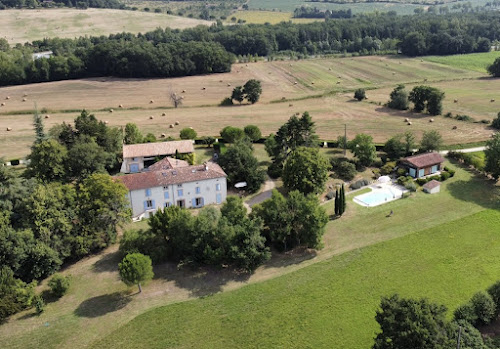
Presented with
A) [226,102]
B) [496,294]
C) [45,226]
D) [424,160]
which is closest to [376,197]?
[424,160]

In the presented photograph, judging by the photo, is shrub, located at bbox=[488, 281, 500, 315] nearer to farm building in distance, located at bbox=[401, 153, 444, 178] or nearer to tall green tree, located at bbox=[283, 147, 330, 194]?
tall green tree, located at bbox=[283, 147, 330, 194]

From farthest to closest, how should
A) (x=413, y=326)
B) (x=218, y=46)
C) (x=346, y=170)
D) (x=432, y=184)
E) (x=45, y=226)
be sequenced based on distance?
(x=218, y=46) < (x=346, y=170) < (x=432, y=184) < (x=45, y=226) < (x=413, y=326)

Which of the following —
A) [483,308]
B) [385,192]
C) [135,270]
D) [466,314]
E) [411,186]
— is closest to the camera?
[466,314]

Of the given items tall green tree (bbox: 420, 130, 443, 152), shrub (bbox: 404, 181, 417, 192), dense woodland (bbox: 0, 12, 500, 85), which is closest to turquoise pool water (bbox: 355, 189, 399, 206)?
shrub (bbox: 404, 181, 417, 192)

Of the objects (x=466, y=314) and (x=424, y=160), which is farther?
(x=424, y=160)

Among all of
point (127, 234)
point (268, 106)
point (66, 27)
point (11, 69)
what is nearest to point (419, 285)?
point (127, 234)

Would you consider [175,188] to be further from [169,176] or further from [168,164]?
[168,164]
